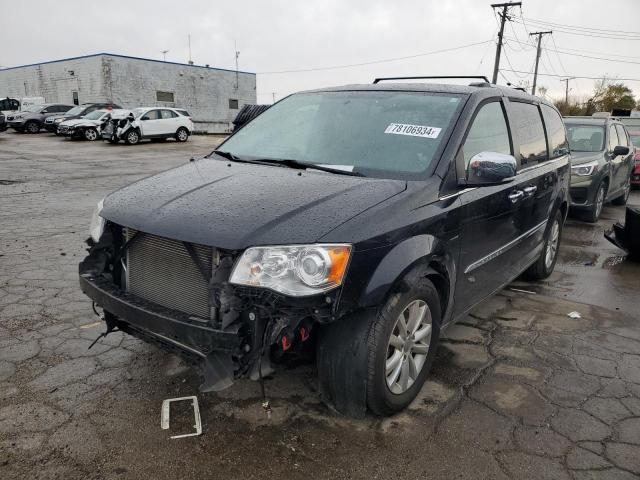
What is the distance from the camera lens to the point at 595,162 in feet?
27.3

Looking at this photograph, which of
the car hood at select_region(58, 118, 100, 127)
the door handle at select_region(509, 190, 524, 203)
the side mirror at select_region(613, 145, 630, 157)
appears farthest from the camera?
the car hood at select_region(58, 118, 100, 127)

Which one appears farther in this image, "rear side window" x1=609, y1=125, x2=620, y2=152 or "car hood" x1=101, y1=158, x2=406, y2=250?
"rear side window" x1=609, y1=125, x2=620, y2=152

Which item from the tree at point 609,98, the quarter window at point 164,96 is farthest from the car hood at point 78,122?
the tree at point 609,98

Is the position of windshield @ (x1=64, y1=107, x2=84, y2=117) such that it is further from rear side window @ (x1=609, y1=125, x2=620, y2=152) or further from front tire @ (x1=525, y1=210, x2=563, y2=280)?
front tire @ (x1=525, y1=210, x2=563, y2=280)

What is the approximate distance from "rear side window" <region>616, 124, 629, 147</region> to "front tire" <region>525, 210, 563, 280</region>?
218 inches

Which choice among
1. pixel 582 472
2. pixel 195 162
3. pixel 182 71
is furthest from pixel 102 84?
pixel 582 472

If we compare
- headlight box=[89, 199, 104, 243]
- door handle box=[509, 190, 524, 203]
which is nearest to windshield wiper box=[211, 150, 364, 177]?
headlight box=[89, 199, 104, 243]

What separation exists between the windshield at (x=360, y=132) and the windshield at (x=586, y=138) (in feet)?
Answer: 21.9

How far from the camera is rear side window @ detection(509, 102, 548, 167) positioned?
160 inches

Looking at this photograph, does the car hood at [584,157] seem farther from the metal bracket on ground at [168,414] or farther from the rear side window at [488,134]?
the metal bracket on ground at [168,414]

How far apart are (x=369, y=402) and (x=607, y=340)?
238cm

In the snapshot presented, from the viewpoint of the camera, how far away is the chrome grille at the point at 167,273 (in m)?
2.50

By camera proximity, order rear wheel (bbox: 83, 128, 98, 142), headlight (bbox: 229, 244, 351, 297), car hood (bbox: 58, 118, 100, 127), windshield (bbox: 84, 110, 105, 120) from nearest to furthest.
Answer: headlight (bbox: 229, 244, 351, 297) < car hood (bbox: 58, 118, 100, 127) < rear wheel (bbox: 83, 128, 98, 142) < windshield (bbox: 84, 110, 105, 120)

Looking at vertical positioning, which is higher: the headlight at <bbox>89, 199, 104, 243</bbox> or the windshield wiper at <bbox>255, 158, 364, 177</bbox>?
the windshield wiper at <bbox>255, 158, 364, 177</bbox>
